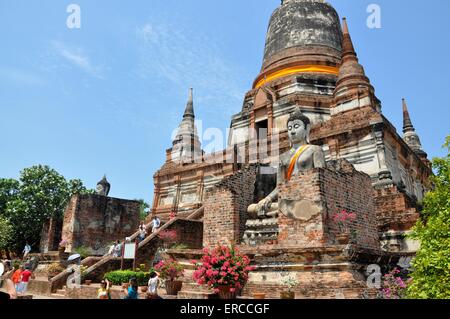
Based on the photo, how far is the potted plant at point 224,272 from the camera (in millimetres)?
7371

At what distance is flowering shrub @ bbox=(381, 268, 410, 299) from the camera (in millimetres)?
7473

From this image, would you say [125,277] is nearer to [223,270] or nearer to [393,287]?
[223,270]

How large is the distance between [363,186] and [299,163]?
1.89 metres

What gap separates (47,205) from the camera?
27.7 metres

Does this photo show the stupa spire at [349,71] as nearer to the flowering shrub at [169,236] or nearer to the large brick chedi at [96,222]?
the flowering shrub at [169,236]

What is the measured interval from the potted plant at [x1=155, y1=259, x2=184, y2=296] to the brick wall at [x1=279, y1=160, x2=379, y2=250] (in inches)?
103

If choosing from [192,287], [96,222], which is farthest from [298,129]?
[96,222]

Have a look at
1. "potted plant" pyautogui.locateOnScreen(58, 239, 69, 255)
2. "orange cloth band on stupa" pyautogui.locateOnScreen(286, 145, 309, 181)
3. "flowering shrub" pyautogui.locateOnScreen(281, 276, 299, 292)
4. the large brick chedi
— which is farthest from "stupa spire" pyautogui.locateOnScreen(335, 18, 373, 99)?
"potted plant" pyautogui.locateOnScreen(58, 239, 69, 255)
